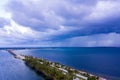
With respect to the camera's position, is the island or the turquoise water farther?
the turquoise water

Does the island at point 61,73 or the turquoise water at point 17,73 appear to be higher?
the island at point 61,73

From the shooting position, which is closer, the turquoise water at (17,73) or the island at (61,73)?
the island at (61,73)

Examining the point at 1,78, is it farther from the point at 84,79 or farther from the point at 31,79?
the point at 84,79

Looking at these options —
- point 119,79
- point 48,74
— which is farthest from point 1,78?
point 119,79

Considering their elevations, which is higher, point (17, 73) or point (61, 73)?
point (61, 73)

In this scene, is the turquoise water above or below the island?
below

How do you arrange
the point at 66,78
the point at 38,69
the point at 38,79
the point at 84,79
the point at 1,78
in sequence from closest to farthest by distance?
the point at 66,78, the point at 84,79, the point at 38,79, the point at 1,78, the point at 38,69

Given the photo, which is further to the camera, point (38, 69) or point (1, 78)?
point (38, 69)

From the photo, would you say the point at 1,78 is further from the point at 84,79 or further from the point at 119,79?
the point at 119,79

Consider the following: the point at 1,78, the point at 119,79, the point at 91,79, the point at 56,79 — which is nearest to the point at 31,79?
the point at 1,78

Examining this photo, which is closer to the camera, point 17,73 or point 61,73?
point 61,73

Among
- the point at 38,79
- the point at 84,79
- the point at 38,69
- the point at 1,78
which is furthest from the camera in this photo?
the point at 38,69
